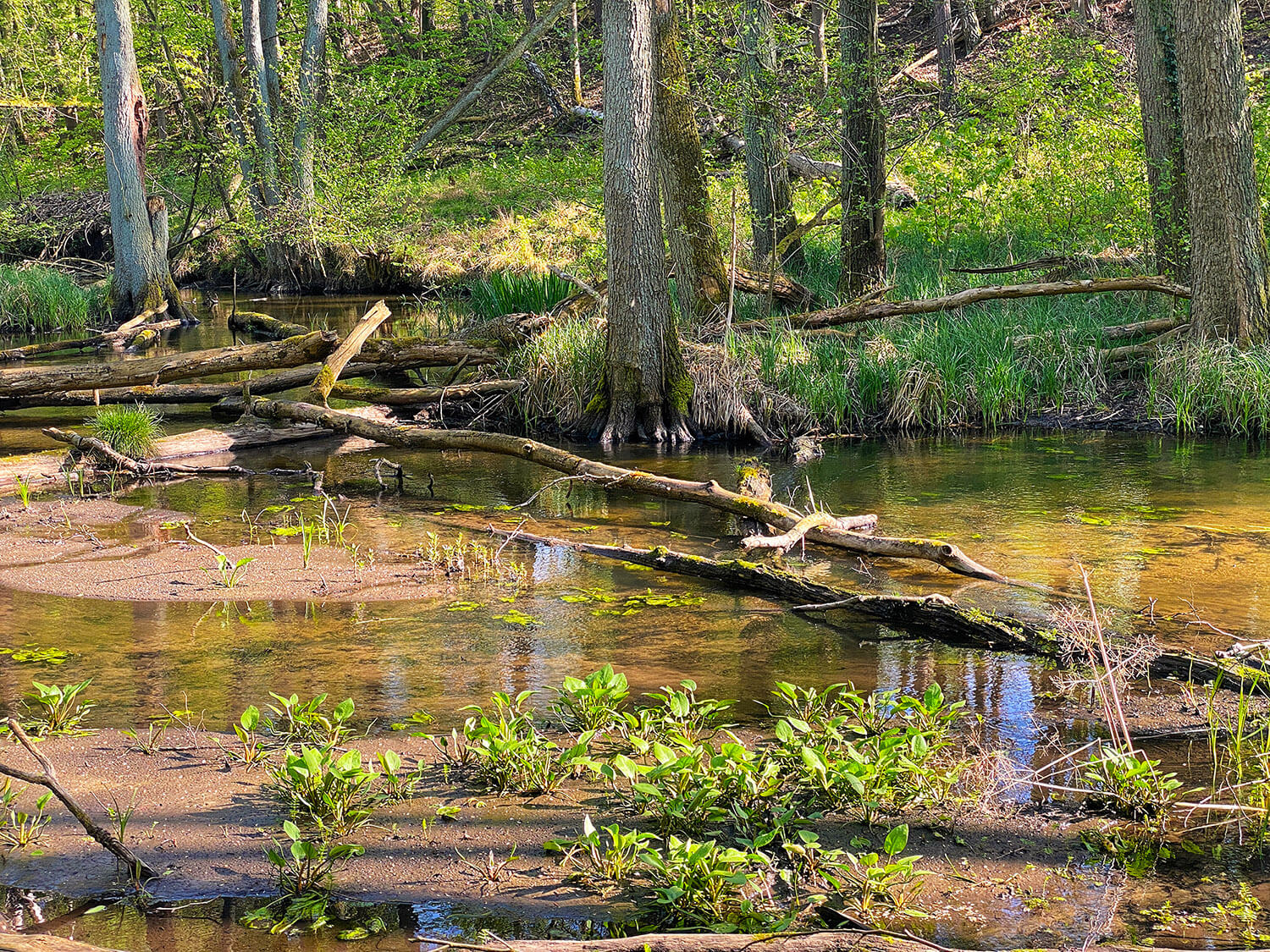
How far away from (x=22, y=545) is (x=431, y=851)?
5.36m

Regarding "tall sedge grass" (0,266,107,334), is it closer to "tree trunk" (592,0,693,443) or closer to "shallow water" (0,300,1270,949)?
"shallow water" (0,300,1270,949)

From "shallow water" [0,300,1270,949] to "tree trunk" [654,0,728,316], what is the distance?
309 cm

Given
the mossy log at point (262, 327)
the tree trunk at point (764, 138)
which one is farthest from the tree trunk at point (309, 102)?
the tree trunk at point (764, 138)

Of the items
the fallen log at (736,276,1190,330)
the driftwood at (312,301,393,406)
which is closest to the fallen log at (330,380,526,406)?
the driftwood at (312,301,393,406)

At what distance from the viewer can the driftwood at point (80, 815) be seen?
3098mm

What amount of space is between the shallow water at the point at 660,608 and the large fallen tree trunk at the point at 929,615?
0.11 m

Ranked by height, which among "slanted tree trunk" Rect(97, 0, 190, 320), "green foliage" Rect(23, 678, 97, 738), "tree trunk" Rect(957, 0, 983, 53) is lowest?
"green foliage" Rect(23, 678, 97, 738)

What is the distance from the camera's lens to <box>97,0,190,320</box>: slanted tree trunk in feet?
57.7

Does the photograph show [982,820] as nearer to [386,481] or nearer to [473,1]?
[386,481]

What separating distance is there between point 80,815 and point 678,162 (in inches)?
407

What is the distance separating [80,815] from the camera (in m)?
3.13

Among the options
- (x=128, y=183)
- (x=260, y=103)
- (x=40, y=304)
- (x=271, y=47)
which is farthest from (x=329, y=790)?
(x=271, y=47)


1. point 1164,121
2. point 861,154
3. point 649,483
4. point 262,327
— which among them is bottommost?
point 649,483

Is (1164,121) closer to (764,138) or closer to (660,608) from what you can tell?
(764,138)
